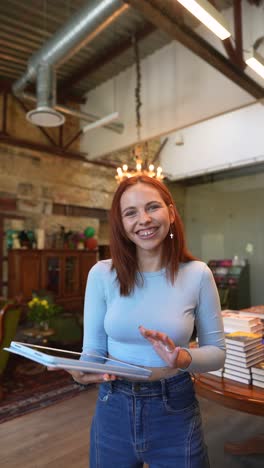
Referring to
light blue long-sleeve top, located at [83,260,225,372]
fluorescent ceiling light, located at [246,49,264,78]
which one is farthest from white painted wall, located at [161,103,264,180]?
light blue long-sleeve top, located at [83,260,225,372]

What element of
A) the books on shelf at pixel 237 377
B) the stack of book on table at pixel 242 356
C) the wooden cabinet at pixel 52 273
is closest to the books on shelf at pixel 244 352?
the stack of book on table at pixel 242 356

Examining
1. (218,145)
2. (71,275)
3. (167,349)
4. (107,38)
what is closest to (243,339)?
(167,349)

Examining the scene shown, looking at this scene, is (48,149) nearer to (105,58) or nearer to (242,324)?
(105,58)

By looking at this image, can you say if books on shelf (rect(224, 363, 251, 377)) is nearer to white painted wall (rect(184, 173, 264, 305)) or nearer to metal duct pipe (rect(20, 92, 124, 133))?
metal duct pipe (rect(20, 92, 124, 133))

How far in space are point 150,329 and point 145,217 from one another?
Result: 38cm

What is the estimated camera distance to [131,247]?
1271 mm

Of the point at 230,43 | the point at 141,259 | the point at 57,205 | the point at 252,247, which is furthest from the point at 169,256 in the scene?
the point at 252,247

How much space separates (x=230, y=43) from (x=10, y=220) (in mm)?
4662

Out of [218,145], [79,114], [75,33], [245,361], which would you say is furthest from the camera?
[218,145]

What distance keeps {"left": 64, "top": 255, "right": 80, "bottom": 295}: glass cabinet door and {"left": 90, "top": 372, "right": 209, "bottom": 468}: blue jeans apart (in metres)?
5.42

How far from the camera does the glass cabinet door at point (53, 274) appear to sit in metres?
6.15

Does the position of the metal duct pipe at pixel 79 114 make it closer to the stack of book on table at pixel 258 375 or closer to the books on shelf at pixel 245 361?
the books on shelf at pixel 245 361

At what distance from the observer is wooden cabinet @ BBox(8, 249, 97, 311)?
19.0 feet

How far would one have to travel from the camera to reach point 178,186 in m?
9.21
